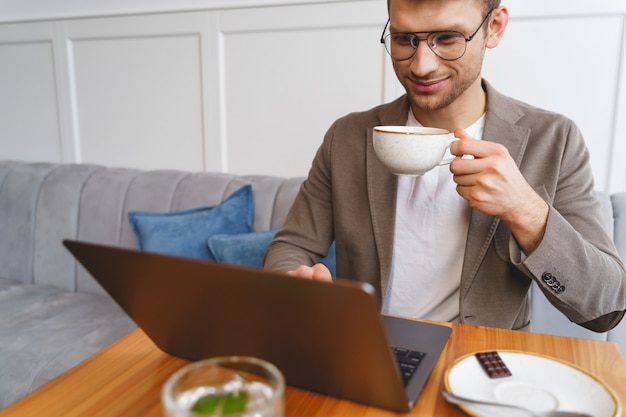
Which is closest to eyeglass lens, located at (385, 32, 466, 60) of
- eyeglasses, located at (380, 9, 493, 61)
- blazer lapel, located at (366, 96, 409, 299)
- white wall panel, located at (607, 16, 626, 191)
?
eyeglasses, located at (380, 9, 493, 61)

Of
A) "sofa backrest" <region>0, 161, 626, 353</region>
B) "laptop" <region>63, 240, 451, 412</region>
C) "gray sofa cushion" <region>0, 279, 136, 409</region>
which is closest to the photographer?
"laptop" <region>63, 240, 451, 412</region>

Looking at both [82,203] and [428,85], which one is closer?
[428,85]

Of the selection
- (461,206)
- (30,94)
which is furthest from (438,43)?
(30,94)

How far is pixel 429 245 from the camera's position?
3.79 ft

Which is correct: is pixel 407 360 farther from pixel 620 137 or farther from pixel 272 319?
pixel 620 137

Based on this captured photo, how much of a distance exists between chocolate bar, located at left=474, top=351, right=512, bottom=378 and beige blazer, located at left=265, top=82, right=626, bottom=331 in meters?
0.27

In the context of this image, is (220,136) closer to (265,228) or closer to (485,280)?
(265,228)

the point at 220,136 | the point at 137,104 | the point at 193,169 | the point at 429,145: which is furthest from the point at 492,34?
the point at 137,104

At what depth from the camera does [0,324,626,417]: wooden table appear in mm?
575

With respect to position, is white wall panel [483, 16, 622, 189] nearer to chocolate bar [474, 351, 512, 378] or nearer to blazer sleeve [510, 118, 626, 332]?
blazer sleeve [510, 118, 626, 332]

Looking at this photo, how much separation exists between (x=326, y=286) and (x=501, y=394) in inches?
11.4

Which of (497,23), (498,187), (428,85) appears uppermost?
(497,23)

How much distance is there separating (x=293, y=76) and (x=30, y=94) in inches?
56.0

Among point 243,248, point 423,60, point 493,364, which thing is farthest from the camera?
point 243,248
